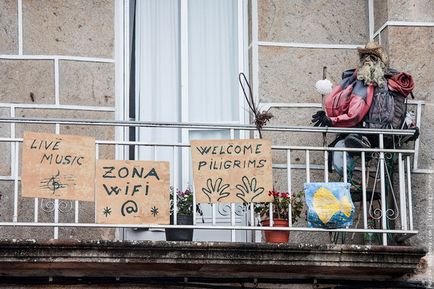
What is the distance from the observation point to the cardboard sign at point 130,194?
1276 cm

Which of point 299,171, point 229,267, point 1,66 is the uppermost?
point 1,66

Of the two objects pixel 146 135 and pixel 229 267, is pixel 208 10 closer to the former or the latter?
pixel 146 135

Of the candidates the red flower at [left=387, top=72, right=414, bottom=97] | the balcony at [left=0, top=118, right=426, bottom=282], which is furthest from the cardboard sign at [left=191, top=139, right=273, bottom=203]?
the red flower at [left=387, top=72, right=414, bottom=97]

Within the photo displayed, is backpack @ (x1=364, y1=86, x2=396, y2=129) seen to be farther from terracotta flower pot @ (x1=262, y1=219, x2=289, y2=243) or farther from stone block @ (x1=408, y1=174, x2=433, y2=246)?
terracotta flower pot @ (x1=262, y1=219, x2=289, y2=243)

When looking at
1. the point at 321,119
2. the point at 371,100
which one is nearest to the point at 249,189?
the point at 321,119

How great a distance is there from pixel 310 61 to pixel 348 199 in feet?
6.23

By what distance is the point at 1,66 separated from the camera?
1394cm

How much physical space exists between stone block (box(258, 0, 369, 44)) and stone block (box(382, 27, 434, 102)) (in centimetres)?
57

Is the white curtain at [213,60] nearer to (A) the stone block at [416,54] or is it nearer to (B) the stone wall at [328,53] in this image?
(B) the stone wall at [328,53]

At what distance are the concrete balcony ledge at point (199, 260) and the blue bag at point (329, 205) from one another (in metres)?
0.24

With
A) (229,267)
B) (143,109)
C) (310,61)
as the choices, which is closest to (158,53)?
(143,109)

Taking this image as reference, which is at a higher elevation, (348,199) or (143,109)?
(143,109)

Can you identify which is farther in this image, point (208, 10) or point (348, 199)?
point (208, 10)

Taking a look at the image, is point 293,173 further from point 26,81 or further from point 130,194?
point 26,81
